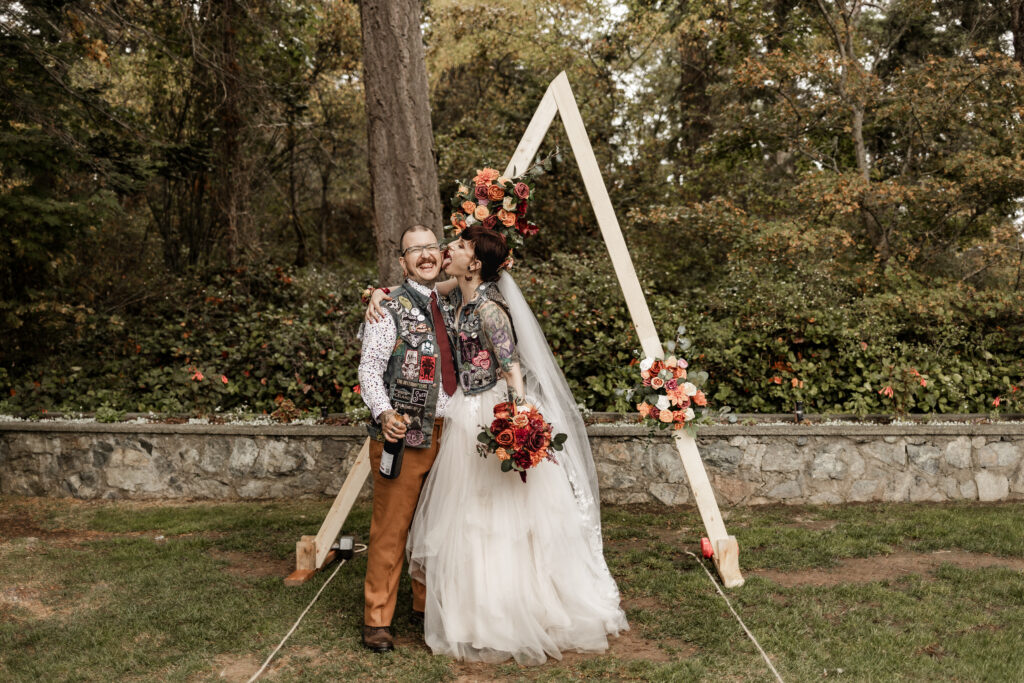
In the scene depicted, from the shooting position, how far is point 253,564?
509cm

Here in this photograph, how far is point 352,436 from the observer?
662 cm

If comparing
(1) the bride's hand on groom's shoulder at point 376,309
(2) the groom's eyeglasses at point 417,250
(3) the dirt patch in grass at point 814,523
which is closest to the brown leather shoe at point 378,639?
(1) the bride's hand on groom's shoulder at point 376,309

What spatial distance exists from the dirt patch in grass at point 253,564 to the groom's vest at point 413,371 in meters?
1.64

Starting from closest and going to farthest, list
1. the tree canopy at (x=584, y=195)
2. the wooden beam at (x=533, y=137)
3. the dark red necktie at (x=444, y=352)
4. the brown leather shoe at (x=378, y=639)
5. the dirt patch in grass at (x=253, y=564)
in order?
the brown leather shoe at (x=378, y=639)
the dark red necktie at (x=444, y=352)
the wooden beam at (x=533, y=137)
the dirt patch in grass at (x=253, y=564)
the tree canopy at (x=584, y=195)

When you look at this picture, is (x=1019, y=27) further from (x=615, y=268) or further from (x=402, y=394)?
(x=402, y=394)

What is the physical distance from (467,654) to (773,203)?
28.2 ft

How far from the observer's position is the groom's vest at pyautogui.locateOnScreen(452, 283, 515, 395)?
388 cm

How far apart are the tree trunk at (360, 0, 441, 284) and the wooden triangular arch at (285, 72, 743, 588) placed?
1221mm

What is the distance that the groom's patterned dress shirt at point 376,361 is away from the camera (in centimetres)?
375

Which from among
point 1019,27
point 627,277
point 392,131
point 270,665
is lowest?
point 270,665

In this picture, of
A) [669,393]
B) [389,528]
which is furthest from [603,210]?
[389,528]

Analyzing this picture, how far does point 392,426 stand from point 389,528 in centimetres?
57

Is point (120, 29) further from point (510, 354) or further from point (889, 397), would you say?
point (889, 397)

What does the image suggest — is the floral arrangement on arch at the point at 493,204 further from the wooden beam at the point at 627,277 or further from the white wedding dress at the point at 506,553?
the wooden beam at the point at 627,277
